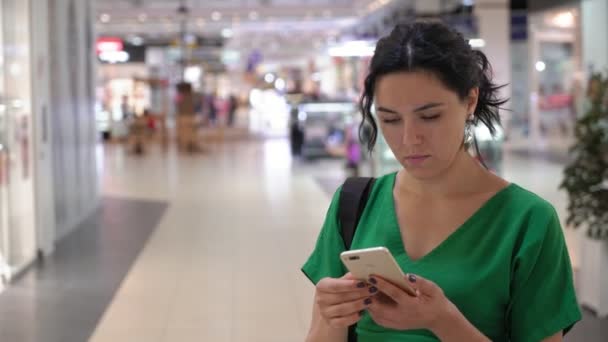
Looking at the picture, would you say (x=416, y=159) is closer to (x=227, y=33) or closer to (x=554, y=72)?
(x=554, y=72)

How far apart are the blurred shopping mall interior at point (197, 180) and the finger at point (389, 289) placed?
0.65 metres

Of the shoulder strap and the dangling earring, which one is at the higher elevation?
the dangling earring

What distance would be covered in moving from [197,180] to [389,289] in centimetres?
1397

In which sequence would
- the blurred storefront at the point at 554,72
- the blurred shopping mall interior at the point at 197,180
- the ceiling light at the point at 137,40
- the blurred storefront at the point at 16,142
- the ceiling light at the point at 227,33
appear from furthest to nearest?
the ceiling light at the point at 227,33
the ceiling light at the point at 137,40
the blurred storefront at the point at 554,72
the blurred storefront at the point at 16,142
the blurred shopping mall interior at the point at 197,180

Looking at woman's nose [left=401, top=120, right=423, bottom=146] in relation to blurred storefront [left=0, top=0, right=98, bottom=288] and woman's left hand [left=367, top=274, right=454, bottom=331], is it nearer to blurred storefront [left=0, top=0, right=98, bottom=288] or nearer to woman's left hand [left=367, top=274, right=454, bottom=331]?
woman's left hand [left=367, top=274, right=454, bottom=331]

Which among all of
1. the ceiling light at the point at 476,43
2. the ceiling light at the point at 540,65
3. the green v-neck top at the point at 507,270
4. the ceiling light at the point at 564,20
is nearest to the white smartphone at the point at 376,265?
the green v-neck top at the point at 507,270

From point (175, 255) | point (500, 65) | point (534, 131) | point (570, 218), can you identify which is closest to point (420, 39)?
point (570, 218)

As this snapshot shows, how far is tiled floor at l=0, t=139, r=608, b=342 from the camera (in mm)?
5582

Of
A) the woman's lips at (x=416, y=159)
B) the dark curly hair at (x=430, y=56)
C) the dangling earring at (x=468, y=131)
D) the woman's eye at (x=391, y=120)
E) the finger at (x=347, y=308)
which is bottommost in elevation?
the finger at (x=347, y=308)

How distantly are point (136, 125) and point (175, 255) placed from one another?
14.9 meters

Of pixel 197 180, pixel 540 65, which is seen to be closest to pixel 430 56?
pixel 197 180

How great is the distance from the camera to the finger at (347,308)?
5.28 feet

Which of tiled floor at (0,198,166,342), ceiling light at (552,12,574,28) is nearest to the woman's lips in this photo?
tiled floor at (0,198,166,342)

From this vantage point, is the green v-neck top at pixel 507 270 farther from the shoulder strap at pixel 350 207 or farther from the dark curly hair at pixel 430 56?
the dark curly hair at pixel 430 56
